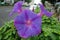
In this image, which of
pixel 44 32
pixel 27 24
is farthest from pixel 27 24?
pixel 44 32

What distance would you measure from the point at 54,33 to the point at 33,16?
99cm

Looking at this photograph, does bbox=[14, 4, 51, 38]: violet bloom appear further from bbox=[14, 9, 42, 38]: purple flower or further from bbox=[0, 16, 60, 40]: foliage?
bbox=[0, 16, 60, 40]: foliage

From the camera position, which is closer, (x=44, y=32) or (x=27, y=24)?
(x=27, y=24)

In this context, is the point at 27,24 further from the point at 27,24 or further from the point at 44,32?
Answer: the point at 44,32

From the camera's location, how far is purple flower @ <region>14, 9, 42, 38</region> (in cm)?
115

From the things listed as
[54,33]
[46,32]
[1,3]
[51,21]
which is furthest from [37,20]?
[1,3]

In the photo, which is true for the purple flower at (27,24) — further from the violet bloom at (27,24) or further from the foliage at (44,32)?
the foliage at (44,32)

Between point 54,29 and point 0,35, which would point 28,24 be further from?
point 0,35

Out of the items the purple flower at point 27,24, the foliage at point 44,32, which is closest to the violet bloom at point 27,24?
the purple flower at point 27,24

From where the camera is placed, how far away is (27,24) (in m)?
1.19

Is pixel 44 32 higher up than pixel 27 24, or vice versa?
pixel 27 24

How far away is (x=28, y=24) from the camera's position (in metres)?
1.19

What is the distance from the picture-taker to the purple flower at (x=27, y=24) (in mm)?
1150

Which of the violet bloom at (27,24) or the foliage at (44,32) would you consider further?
the foliage at (44,32)
